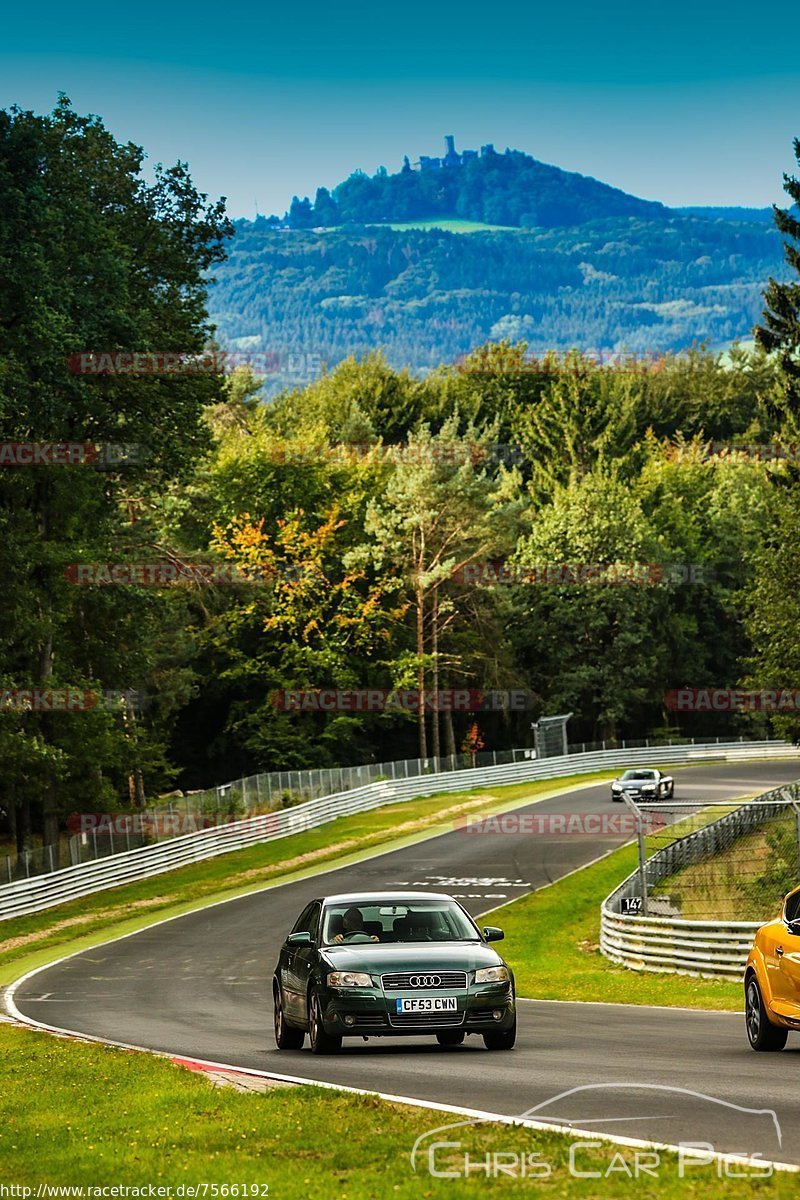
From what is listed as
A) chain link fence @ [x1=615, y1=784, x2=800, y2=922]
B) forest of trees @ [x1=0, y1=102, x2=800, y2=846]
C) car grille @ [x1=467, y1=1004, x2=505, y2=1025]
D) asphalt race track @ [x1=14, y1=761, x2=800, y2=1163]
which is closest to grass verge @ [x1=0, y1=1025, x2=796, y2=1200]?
asphalt race track @ [x1=14, y1=761, x2=800, y2=1163]

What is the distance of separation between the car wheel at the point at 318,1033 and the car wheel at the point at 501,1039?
4.53 ft

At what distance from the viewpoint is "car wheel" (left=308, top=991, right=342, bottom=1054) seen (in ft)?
49.0

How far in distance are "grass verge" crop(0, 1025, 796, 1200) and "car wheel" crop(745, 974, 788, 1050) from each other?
4.61 meters

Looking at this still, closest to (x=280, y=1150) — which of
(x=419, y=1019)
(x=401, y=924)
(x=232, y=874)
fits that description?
(x=419, y=1019)

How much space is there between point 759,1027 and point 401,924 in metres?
3.56

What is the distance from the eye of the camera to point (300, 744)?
80.1 metres

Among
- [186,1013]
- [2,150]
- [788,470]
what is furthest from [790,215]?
[186,1013]

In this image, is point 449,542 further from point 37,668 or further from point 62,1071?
point 62,1071

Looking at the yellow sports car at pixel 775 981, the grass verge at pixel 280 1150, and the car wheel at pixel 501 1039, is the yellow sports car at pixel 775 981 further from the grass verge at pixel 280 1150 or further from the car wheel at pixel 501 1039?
the grass verge at pixel 280 1150

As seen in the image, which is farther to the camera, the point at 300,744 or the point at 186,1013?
the point at 300,744

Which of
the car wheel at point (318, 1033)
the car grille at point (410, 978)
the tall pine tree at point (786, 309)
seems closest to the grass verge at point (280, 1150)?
the car wheel at point (318, 1033)

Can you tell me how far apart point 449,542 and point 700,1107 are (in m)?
76.0

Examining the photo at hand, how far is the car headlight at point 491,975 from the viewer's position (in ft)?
48.6

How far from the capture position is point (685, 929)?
2650 cm
